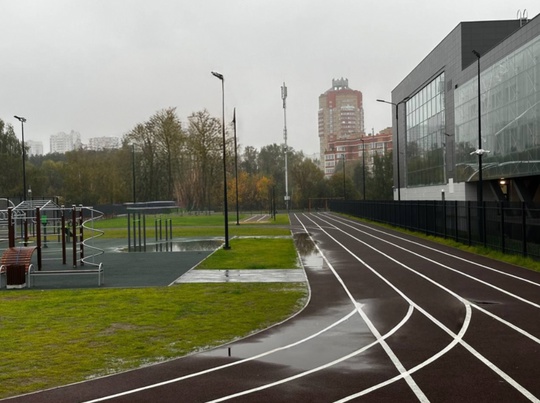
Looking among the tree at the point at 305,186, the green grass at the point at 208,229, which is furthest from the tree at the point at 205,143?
the green grass at the point at 208,229

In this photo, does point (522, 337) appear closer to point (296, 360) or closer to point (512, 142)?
point (296, 360)

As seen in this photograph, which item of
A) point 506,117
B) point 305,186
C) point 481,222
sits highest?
point 506,117

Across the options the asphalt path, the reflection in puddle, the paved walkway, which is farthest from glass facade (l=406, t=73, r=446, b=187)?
the asphalt path

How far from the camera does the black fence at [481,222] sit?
20.8m

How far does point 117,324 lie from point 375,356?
18.1 ft

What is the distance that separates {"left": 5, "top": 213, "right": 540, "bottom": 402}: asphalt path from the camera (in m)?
7.55

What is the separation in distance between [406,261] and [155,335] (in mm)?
13346

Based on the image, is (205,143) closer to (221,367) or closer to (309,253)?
(309,253)

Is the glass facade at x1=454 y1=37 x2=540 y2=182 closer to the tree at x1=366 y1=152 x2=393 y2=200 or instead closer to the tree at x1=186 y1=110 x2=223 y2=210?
the tree at x1=186 y1=110 x2=223 y2=210

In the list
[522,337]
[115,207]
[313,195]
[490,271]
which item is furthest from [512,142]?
[313,195]

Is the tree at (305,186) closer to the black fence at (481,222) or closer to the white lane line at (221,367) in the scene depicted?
the black fence at (481,222)

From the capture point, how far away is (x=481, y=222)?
25.5 meters

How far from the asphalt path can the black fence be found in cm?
502

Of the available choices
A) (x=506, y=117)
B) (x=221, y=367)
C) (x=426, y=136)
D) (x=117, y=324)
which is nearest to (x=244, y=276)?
(x=117, y=324)
